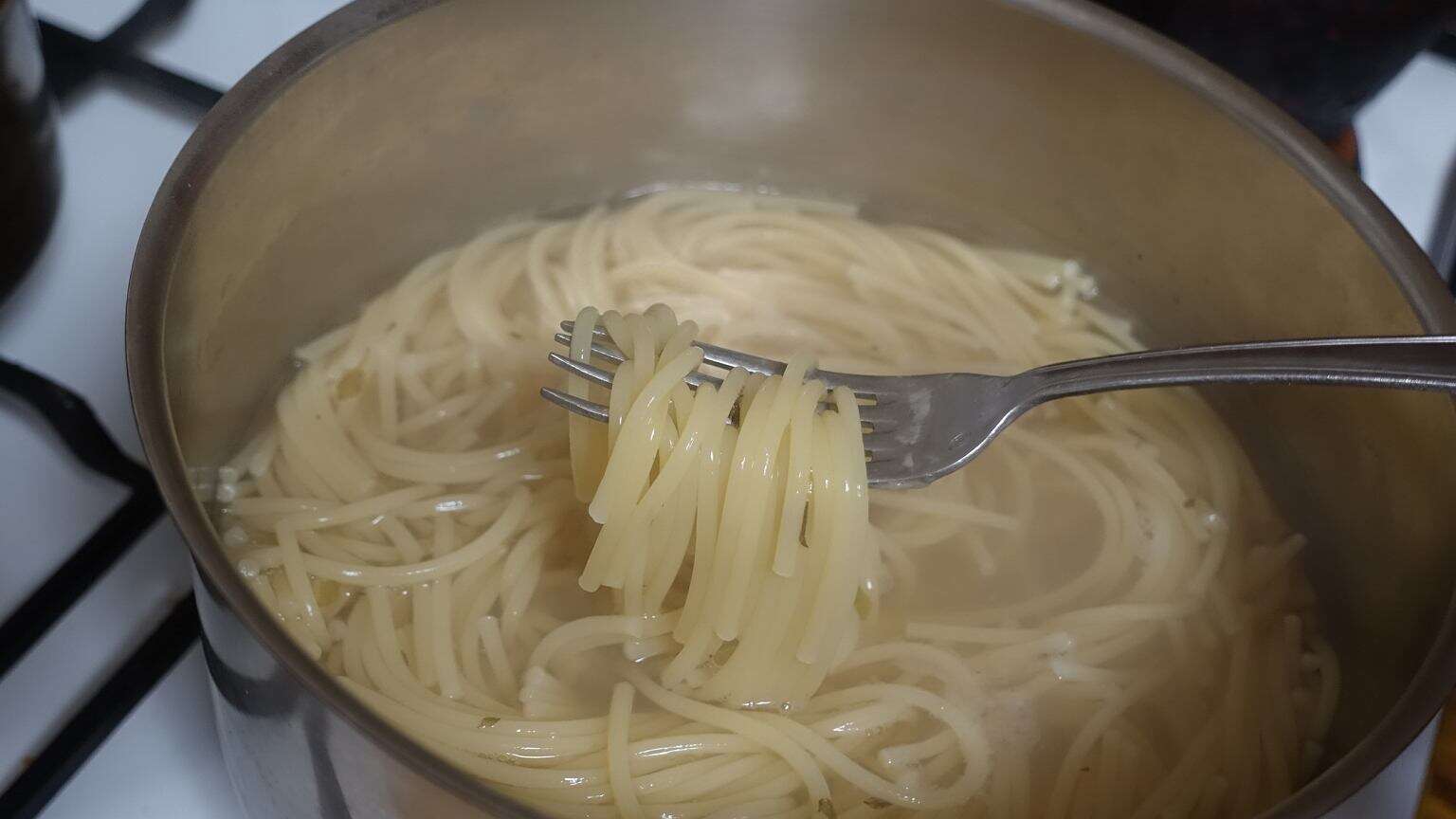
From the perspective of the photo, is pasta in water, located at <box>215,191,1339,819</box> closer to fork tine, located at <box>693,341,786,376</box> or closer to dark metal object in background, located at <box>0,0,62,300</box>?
fork tine, located at <box>693,341,786,376</box>

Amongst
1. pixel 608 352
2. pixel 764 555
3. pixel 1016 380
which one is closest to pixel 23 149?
pixel 608 352

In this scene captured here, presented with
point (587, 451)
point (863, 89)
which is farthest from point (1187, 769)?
point (863, 89)

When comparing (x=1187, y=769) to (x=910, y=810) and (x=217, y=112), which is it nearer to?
(x=910, y=810)

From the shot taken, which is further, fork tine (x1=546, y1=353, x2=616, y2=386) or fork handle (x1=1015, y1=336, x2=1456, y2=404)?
fork tine (x1=546, y1=353, x2=616, y2=386)

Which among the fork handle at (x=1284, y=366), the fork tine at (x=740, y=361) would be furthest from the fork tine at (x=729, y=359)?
the fork handle at (x=1284, y=366)

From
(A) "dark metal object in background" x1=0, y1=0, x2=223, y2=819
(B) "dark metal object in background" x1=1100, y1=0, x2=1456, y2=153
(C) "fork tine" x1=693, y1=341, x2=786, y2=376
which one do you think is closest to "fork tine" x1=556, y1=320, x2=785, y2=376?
(C) "fork tine" x1=693, y1=341, x2=786, y2=376

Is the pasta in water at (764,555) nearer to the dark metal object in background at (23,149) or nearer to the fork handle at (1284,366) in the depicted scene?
the fork handle at (1284,366)
